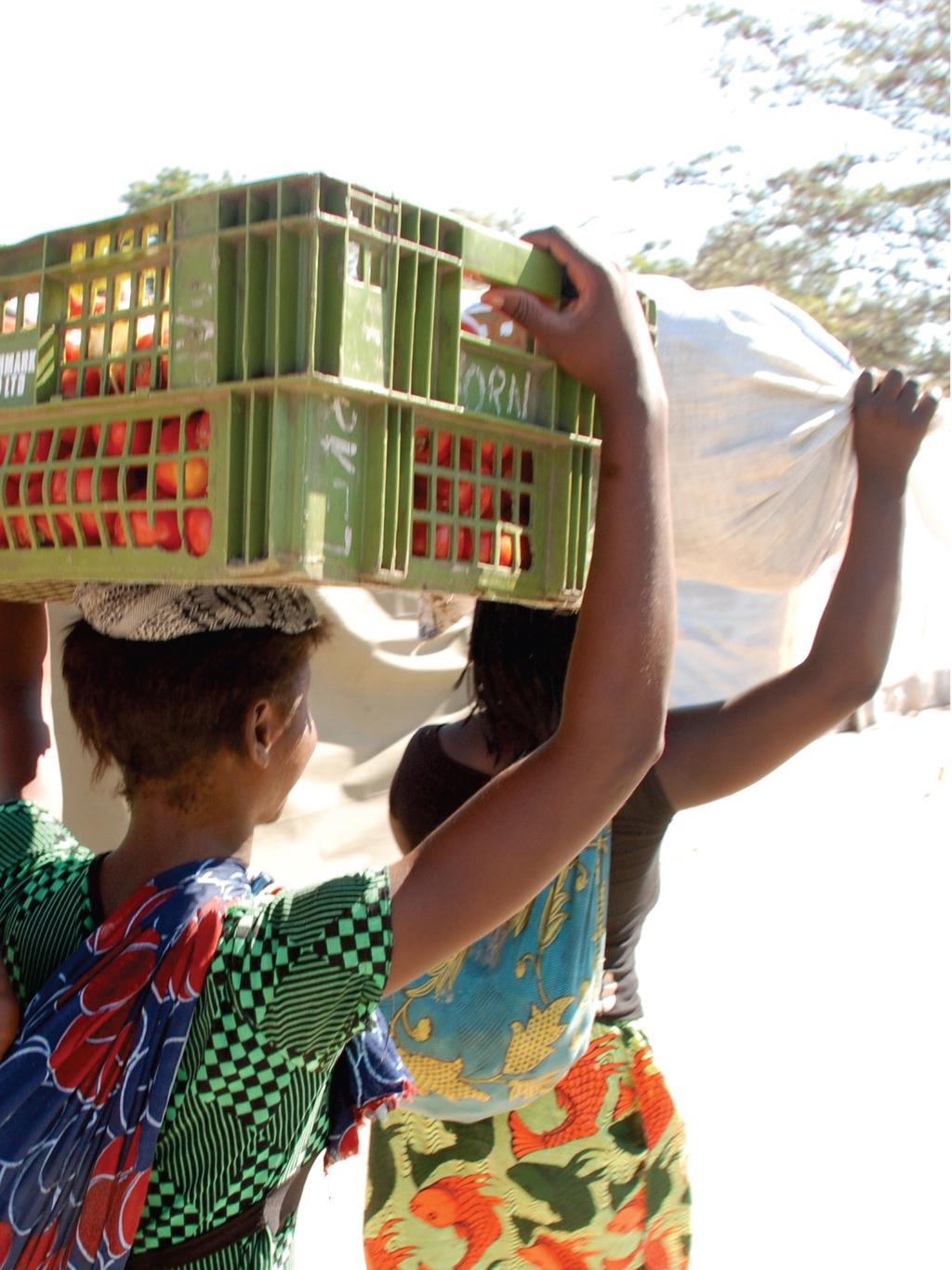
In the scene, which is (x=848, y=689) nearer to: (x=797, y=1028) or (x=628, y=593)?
(x=628, y=593)

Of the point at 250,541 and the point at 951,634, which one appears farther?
the point at 951,634

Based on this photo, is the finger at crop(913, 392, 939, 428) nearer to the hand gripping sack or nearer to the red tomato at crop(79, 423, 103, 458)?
the hand gripping sack

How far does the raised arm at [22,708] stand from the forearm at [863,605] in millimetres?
1106

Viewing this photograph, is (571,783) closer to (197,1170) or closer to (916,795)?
(197,1170)

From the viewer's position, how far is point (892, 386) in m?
2.02

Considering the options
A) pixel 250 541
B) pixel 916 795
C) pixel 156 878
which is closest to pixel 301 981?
pixel 156 878

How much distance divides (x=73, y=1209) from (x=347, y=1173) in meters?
2.72

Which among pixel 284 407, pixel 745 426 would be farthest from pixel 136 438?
pixel 745 426

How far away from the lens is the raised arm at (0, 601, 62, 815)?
188 cm

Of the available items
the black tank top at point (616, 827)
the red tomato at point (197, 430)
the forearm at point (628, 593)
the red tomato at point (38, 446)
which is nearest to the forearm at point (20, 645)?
the red tomato at point (38, 446)

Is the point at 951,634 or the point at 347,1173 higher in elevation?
the point at 951,634

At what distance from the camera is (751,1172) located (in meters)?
3.86

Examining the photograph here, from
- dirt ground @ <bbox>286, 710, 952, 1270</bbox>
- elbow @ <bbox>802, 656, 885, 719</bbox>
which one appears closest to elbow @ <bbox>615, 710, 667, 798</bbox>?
elbow @ <bbox>802, 656, 885, 719</bbox>

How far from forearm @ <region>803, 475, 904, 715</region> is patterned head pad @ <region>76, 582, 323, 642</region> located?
87cm
